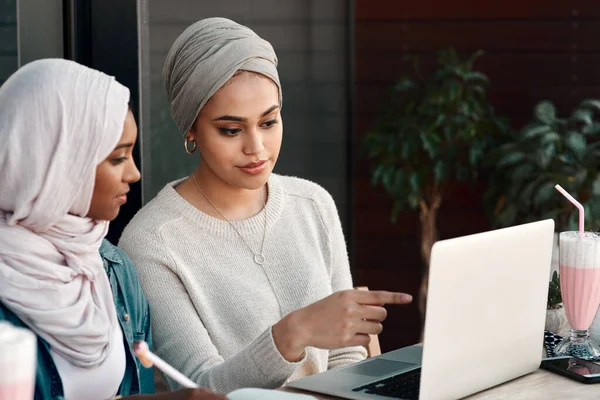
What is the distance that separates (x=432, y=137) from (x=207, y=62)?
248 centimetres

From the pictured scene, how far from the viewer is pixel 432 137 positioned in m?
4.49

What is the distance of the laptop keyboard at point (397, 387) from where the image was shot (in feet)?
5.70

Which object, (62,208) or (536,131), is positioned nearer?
(62,208)

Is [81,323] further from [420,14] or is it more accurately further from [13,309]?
[420,14]

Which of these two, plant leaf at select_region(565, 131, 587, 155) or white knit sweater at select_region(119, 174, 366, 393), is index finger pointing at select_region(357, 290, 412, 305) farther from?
plant leaf at select_region(565, 131, 587, 155)

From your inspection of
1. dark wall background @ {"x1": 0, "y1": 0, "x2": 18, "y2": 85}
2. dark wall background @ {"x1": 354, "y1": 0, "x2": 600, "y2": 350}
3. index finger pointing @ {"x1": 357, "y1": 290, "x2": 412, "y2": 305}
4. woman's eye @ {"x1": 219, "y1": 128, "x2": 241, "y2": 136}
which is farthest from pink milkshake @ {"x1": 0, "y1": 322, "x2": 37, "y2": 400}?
dark wall background @ {"x1": 354, "y1": 0, "x2": 600, "y2": 350}

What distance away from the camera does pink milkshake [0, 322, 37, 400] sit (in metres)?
1.03

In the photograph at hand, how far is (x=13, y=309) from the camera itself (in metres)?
1.66

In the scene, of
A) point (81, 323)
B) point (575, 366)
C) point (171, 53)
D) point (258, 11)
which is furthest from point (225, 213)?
point (258, 11)

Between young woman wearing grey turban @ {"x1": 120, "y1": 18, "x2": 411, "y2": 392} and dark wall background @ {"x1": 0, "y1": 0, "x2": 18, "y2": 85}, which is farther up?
dark wall background @ {"x1": 0, "y1": 0, "x2": 18, "y2": 85}

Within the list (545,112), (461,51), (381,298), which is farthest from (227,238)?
(461,51)

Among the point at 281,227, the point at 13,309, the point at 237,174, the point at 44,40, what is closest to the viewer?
the point at 13,309

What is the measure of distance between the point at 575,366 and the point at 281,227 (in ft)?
2.52

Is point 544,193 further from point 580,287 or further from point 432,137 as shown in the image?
point 580,287
